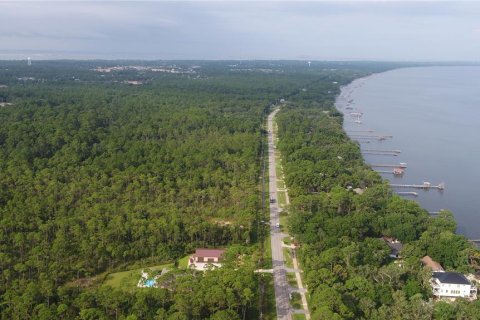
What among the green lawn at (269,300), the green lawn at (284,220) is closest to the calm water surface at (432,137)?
the green lawn at (284,220)

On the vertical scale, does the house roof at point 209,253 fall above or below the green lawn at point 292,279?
above

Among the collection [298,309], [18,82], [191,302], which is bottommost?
[298,309]

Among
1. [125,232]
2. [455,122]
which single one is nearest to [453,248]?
[125,232]

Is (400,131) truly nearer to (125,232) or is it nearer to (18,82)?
(125,232)

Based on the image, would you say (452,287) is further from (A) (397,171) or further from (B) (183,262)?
(A) (397,171)

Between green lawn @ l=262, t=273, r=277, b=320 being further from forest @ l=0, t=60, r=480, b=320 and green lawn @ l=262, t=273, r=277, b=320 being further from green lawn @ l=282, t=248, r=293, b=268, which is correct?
green lawn @ l=282, t=248, r=293, b=268

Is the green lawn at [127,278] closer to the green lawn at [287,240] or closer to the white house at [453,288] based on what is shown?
the green lawn at [287,240]

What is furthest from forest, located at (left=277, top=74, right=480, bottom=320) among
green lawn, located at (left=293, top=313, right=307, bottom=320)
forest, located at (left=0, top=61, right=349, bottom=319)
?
forest, located at (left=0, top=61, right=349, bottom=319)
